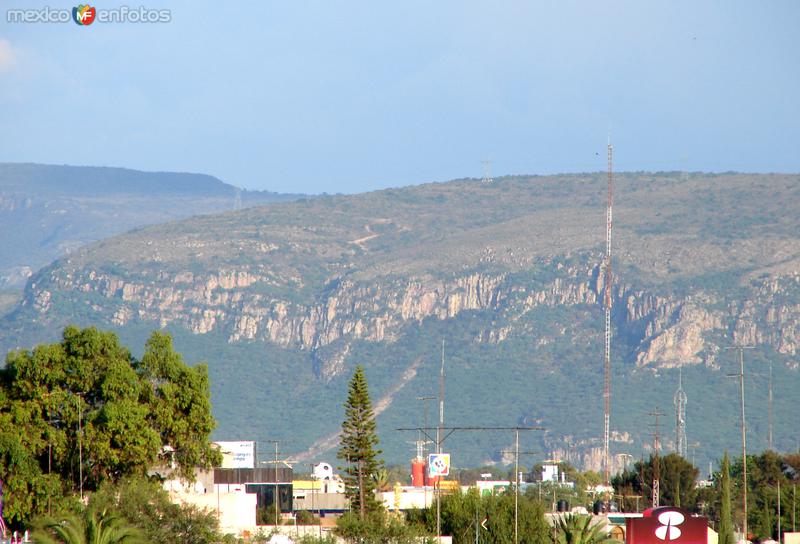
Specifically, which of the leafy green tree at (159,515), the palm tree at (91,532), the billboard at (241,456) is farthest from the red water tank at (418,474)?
the palm tree at (91,532)

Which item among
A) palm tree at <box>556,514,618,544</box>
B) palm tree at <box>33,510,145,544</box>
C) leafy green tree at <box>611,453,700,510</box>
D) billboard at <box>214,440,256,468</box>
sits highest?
billboard at <box>214,440,256,468</box>

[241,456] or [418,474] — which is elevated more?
[241,456]

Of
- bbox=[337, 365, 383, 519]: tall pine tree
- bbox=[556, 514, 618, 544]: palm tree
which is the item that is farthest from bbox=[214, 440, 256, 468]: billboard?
bbox=[556, 514, 618, 544]: palm tree

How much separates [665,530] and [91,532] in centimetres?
3680

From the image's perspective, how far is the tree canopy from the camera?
88.9m

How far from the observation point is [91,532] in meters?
67.4

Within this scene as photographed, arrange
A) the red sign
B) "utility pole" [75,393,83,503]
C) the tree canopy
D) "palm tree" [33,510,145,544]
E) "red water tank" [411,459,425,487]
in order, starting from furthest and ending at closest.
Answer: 1. "red water tank" [411,459,425,487]
2. the red sign
3. "utility pole" [75,393,83,503]
4. the tree canopy
5. "palm tree" [33,510,145,544]

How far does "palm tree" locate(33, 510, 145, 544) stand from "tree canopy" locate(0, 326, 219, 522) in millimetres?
14682

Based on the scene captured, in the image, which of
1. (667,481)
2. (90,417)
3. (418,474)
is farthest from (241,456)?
(90,417)

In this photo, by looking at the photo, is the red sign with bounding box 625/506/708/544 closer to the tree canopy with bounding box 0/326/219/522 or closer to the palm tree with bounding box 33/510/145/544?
the tree canopy with bounding box 0/326/219/522

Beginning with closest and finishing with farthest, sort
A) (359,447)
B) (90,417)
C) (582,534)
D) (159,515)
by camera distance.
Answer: (159,515) → (582,534) → (90,417) → (359,447)

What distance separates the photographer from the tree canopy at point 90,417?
292 feet

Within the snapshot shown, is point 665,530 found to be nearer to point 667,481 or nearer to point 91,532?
point 91,532

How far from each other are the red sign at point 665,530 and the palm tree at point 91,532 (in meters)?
30.8
